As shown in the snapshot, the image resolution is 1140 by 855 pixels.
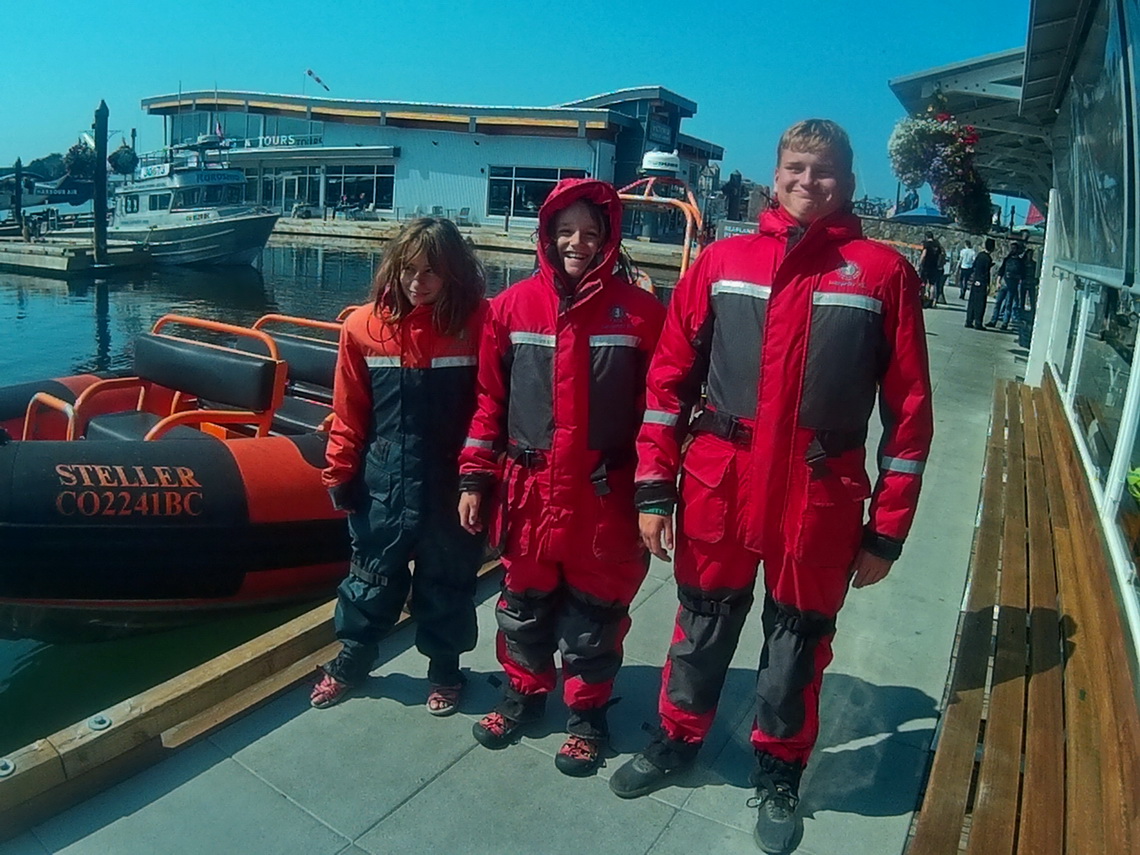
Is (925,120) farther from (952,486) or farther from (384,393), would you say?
(384,393)

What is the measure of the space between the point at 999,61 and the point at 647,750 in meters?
7.11

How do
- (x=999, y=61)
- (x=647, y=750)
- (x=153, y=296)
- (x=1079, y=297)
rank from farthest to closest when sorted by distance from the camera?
(x=153, y=296) < (x=999, y=61) < (x=1079, y=297) < (x=647, y=750)

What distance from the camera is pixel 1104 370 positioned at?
170 inches

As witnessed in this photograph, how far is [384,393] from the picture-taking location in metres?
2.73

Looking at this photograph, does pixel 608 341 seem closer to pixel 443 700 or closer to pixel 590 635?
pixel 590 635

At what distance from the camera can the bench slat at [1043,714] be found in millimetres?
2070

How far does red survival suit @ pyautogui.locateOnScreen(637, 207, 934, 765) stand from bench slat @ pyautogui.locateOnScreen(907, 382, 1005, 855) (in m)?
0.37

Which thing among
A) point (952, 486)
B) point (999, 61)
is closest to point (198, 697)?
point (952, 486)

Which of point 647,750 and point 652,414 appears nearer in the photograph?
point 652,414

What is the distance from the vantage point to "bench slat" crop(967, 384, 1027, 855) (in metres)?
2.11

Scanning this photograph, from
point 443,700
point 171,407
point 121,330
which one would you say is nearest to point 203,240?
point 121,330

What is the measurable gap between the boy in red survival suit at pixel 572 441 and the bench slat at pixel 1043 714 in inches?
44.3

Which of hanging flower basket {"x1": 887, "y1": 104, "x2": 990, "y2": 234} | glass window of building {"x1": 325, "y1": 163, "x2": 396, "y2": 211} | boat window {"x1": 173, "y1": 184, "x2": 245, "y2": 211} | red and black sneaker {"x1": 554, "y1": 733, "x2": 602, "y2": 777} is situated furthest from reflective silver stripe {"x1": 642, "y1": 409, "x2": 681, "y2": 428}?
glass window of building {"x1": 325, "y1": 163, "x2": 396, "y2": 211}

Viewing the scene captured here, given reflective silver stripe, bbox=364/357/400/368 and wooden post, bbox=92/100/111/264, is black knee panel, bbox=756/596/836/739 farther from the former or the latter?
wooden post, bbox=92/100/111/264
